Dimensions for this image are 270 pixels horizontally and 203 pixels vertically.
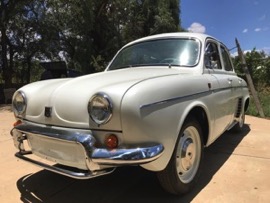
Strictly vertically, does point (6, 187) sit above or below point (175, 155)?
below

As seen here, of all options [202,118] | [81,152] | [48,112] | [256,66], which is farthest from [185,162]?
[256,66]

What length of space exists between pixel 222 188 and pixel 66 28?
1567cm

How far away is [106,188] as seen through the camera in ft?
11.7

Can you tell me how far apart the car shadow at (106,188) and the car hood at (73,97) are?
841mm

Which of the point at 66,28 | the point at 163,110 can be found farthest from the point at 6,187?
the point at 66,28

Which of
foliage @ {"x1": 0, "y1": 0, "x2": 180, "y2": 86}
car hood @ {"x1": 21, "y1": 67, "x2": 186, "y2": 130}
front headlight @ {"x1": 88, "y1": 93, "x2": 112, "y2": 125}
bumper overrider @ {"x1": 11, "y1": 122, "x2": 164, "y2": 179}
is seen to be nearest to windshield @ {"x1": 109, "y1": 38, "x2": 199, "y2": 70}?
car hood @ {"x1": 21, "y1": 67, "x2": 186, "y2": 130}

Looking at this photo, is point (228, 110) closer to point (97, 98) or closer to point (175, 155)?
point (175, 155)

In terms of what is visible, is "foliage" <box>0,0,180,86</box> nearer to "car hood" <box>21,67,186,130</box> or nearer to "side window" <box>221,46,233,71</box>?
"side window" <box>221,46,233,71</box>

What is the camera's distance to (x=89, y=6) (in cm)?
1572

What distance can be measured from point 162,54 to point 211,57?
725 millimetres

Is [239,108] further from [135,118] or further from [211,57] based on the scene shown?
[135,118]

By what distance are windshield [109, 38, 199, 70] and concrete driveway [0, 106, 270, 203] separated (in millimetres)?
1360

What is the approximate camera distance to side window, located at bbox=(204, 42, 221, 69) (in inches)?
165

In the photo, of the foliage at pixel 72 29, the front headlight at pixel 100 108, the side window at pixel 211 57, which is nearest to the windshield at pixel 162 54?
the side window at pixel 211 57
